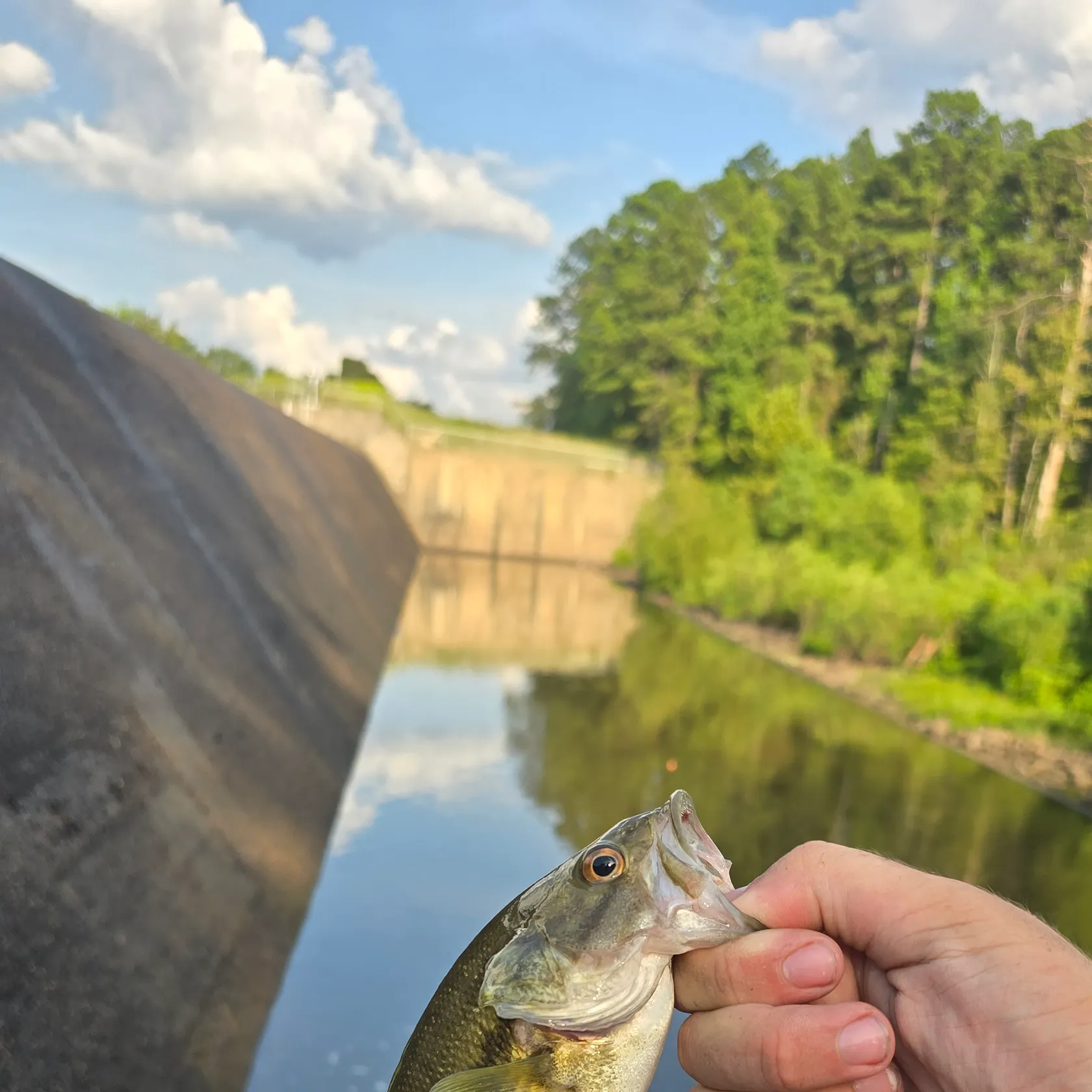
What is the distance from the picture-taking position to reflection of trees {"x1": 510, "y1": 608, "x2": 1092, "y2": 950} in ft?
21.7

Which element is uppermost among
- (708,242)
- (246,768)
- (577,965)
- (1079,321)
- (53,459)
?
(708,242)

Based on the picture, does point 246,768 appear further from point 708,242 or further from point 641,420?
point 708,242

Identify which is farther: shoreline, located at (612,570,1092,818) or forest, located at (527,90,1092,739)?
forest, located at (527,90,1092,739)

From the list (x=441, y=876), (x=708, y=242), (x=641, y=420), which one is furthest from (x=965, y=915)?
(x=708, y=242)

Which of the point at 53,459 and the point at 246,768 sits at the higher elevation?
the point at 53,459

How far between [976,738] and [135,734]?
9.99 m

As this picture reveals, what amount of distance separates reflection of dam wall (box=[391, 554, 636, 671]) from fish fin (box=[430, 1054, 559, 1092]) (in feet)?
35.0

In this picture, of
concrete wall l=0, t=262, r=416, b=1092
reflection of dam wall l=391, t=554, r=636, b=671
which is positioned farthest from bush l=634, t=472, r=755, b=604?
concrete wall l=0, t=262, r=416, b=1092

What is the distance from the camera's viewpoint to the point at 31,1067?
188cm

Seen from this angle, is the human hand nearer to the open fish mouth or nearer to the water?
the open fish mouth

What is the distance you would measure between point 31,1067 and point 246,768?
1.97 metres

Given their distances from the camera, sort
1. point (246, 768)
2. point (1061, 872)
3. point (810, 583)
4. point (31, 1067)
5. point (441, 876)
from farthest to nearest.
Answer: point (810, 583) → point (1061, 872) → point (441, 876) → point (246, 768) → point (31, 1067)

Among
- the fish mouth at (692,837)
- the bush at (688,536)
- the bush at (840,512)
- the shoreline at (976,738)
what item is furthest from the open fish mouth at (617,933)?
the bush at (688,536)

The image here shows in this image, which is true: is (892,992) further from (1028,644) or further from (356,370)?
(356,370)
